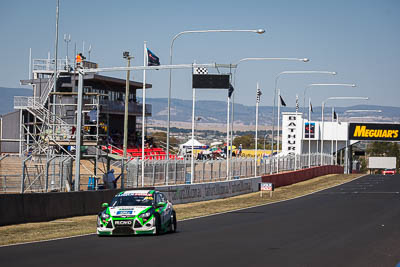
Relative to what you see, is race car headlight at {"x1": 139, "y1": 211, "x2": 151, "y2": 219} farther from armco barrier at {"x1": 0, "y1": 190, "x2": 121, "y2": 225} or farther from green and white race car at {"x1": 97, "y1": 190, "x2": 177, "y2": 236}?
armco barrier at {"x1": 0, "y1": 190, "x2": 121, "y2": 225}

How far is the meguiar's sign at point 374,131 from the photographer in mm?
106125

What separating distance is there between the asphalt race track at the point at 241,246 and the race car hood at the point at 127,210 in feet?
2.30

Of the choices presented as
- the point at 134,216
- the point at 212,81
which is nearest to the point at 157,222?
the point at 134,216

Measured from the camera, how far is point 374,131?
106688mm

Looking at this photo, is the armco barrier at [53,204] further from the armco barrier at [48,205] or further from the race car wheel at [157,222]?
the race car wheel at [157,222]

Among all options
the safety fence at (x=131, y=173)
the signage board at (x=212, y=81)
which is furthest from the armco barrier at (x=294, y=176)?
the signage board at (x=212, y=81)

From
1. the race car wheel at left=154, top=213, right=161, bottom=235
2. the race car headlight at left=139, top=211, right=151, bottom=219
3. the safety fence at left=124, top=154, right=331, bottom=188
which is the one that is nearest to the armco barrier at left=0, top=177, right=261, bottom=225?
the safety fence at left=124, top=154, right=331, bottom=188

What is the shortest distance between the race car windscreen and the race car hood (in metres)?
0.39

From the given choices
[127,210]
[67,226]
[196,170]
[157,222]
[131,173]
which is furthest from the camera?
[196,170]

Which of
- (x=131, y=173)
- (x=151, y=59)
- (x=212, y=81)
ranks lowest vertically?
(x=131, y=173)

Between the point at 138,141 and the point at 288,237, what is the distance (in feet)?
185

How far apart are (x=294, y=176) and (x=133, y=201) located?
44670 mm

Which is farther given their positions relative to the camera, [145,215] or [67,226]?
[67,226]

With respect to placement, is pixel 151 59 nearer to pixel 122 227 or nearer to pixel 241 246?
pixel 122 227
